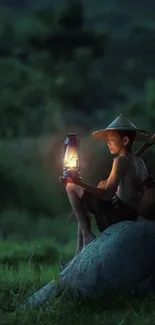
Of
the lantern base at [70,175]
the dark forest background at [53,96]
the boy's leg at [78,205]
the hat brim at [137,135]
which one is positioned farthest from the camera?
the dark forest background at [53,96]

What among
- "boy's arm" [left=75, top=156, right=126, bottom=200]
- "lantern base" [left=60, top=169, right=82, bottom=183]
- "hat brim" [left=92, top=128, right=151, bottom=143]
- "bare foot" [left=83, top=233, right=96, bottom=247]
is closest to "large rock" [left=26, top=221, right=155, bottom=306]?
"bare foot" [left=83, top=233, right=96, bottom=247]

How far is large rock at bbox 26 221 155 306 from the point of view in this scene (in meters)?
4.23

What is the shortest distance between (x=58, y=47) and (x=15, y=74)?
102 centimetres

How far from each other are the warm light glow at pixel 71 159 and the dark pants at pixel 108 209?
0.18m

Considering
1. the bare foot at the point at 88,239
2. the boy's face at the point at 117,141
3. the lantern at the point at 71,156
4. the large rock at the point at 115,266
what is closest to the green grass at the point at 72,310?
the large rock at the point at 115,266

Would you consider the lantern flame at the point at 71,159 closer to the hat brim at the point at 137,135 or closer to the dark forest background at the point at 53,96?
the hat brim at the point at 137,135

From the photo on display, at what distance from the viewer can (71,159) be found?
169 inches

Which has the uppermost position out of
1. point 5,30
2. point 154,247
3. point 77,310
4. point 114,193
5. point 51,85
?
point 5,30

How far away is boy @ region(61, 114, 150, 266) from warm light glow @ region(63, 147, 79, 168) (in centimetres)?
11

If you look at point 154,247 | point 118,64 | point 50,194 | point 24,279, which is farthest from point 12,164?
point 154,247

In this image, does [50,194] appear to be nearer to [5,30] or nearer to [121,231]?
[5,30]

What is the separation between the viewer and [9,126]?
12000 millimetres

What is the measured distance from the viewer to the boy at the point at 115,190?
169 inches

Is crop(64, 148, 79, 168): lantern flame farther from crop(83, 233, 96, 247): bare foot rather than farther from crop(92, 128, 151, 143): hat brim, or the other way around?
crop(83, 233, 96, 247): bare foot
